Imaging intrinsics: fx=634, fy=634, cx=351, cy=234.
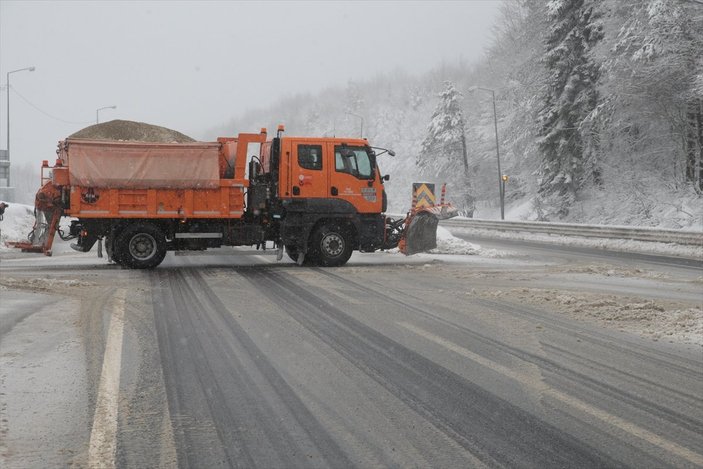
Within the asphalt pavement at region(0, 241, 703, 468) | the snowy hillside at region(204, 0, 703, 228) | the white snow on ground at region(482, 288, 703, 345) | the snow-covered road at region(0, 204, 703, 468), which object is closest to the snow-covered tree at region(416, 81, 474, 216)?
the snowy hillside at region(204, 0, 703, 228)

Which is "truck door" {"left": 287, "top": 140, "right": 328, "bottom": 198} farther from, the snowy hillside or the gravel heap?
the snowy hillside

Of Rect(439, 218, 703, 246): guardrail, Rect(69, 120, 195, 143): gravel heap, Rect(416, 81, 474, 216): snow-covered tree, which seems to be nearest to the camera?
Rect(69, 120, 195, 143): gravel heap

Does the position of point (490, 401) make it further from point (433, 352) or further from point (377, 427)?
point (433, 352)

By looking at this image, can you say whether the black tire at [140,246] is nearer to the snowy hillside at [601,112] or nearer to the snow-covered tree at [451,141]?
the snowy hillside at [601,112]

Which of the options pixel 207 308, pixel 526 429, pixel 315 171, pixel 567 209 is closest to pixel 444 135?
pixel 567 209

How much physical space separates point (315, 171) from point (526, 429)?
33.7 feet

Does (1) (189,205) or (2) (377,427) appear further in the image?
(1) (189,205)

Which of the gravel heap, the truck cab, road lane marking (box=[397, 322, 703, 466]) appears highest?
the gravel heap

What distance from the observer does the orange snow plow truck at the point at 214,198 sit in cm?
1257

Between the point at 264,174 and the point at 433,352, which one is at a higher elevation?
the point at 264,174

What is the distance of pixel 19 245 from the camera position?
12891 millimetres

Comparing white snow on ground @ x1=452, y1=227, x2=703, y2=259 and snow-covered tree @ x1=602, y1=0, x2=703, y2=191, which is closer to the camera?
white snow on ground @ x1=452, y1=227, x2=703, y2=259

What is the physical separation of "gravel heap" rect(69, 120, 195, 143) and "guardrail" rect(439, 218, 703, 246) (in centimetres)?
1539

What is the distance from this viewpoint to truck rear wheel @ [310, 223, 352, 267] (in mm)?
13883
